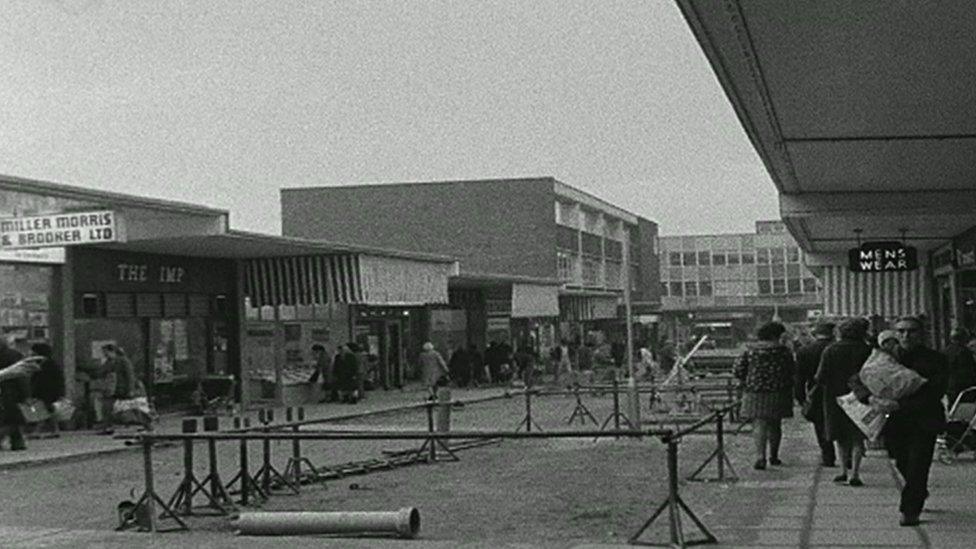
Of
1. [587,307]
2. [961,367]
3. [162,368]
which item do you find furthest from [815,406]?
[587,307]

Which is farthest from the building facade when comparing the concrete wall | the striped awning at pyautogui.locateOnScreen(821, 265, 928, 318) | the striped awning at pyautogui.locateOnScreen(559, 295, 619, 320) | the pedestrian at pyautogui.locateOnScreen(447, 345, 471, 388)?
the concrete wall

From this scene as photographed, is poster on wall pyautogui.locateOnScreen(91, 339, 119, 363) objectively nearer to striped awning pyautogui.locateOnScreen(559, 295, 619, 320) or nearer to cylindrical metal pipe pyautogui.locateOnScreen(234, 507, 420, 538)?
cylindrical metal pipe pyautogui.locateOnScreen(234, 507, 420, 538)

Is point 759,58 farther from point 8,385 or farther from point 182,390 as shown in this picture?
point 182,390

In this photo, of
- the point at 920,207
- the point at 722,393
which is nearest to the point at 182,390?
the point at 722,393

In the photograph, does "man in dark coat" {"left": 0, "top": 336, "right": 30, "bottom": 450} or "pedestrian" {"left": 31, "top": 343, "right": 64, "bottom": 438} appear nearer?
"pedestrian" {"left": 31, "top": 343, "right": 64, "bottom": 438}

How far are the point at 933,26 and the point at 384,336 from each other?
36.8 m

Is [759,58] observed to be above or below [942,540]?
above

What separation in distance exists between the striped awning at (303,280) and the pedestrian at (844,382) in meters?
21.2

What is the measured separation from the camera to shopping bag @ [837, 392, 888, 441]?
1156 centimetres

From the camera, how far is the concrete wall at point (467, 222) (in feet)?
243

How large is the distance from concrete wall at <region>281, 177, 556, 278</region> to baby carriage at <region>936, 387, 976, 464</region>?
188 ft

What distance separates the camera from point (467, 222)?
74.8 metres

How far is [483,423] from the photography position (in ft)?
93.1

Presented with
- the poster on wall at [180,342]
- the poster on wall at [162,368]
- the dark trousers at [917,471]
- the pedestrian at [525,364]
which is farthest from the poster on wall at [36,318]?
the pedestrian at [525,364]
